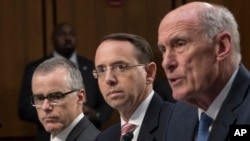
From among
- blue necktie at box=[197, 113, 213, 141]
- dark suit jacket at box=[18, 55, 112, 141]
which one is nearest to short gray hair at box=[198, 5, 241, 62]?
blue necktie at box=[197, 113, 213, 141]

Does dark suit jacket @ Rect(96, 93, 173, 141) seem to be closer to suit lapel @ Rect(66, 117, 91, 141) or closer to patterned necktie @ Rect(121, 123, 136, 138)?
patterned necktie @ Rect(121, 123, 136, 138)

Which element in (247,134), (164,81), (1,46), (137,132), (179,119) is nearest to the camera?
(247,134)

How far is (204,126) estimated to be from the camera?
7.30 feet

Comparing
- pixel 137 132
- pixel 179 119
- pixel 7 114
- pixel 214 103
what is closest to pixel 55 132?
pixel 137 132

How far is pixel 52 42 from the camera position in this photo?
6.08 metres

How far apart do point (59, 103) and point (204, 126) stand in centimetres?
128

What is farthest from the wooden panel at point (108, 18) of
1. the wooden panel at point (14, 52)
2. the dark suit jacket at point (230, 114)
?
the dark suit jacket at point (230, 114)

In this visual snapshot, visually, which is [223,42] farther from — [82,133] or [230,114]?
[82,133]

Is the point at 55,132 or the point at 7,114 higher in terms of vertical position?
the point at 55,132

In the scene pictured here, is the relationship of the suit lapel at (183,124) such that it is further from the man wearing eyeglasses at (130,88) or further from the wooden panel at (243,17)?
the wooden panel at (243,17)

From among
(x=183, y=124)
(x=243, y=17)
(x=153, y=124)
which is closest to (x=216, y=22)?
(x=183, y=124)

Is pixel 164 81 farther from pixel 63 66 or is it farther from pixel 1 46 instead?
pixel 63 66

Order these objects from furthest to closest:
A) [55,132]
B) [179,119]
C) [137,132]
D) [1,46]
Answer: [1,46] → [55,132] → [137,132] → [179,119]

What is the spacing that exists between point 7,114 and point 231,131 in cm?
470
